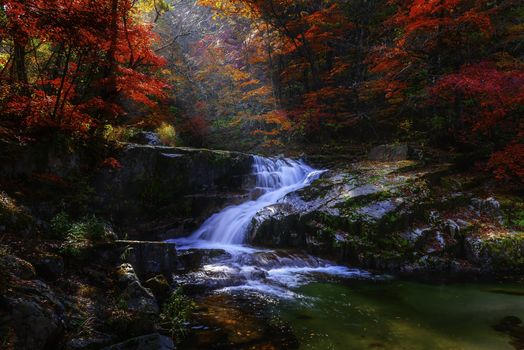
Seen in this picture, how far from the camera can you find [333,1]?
1636 cm

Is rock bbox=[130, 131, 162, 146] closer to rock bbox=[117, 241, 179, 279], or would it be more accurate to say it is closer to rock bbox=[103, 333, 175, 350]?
rock bbox=[117, 241, 179, 279]

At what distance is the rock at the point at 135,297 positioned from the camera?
4.95 meters

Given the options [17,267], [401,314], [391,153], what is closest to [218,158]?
[391,153]

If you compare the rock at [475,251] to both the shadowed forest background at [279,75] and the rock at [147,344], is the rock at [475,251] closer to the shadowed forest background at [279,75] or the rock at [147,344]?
the shadowed forest background at [279,75]

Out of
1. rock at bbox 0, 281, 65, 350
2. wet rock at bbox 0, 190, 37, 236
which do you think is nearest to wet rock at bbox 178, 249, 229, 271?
wet rock at bbox 0, 190, 37, 236

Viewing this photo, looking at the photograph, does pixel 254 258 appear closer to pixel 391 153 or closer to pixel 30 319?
pixel 30 319

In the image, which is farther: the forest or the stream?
the forest

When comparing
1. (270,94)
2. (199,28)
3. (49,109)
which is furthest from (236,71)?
(49,109)

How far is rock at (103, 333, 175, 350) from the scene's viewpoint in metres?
4.04

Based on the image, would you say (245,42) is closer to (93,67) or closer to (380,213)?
(93,67)

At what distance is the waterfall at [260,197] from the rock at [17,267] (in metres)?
5.79

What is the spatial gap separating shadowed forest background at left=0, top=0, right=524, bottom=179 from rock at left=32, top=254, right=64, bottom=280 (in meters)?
3.39

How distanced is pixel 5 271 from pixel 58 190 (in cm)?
441

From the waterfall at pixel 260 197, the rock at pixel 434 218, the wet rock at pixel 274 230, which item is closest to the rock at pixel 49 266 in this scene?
the waterfall at pixel 260 197
